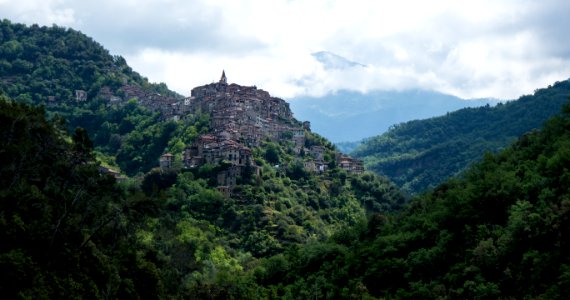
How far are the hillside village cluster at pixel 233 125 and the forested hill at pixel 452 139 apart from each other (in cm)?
2319

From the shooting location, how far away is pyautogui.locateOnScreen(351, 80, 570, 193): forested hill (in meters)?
121

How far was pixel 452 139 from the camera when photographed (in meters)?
138

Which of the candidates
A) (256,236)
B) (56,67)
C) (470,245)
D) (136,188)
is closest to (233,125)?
(136,188)

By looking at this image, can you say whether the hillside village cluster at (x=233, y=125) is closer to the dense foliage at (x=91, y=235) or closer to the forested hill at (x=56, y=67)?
the forested hill at (x=56, y=67)

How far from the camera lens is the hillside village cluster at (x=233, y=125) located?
3103 inches

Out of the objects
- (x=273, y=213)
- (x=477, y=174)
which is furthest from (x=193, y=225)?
(x=477, y=174)

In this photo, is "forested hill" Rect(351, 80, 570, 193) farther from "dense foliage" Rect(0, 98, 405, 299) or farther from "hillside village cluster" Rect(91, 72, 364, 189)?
"dense foliage" Rect(0, 98, 405, 299)

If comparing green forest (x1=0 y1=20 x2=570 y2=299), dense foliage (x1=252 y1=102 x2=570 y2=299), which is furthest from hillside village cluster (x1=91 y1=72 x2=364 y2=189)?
dense foliage (x1=252 y1=102 x2=570 y2=299)

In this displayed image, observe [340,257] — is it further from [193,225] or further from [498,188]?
[193,225]

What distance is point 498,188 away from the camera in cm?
4041

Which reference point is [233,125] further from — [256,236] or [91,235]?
[91,235]

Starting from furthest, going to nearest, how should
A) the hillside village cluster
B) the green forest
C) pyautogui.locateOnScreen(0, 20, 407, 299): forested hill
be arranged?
the hillside village cluster < pyautogui.locateOnScreen(0, 20, 407, 299): forested hill < the green forest

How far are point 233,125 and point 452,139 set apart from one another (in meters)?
60.6

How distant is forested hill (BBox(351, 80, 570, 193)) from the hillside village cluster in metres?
23.2
